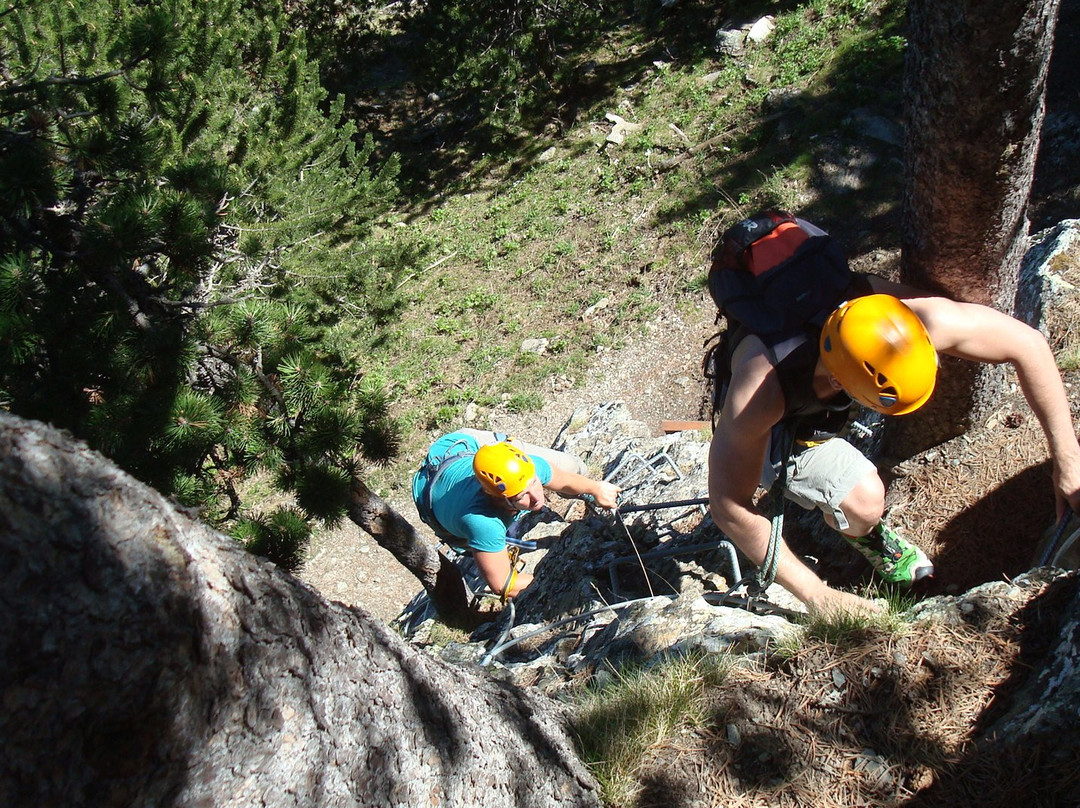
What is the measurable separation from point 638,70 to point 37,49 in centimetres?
993

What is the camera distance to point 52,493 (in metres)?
1.13

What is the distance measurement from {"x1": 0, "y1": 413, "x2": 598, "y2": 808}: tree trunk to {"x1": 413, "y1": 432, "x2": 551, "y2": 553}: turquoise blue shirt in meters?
2.99

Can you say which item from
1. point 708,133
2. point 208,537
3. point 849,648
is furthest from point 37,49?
point 708,133

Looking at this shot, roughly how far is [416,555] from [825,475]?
3.48 metres

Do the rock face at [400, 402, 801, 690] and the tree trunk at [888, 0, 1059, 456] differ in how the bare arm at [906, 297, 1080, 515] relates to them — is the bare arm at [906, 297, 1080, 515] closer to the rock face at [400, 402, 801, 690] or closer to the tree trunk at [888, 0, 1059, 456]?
the tree trunk at [888, 0, 1059, 456]

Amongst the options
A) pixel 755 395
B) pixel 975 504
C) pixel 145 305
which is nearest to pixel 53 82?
pixel 145 305

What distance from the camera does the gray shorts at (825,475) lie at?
3.18m

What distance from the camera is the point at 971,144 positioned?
274 cm

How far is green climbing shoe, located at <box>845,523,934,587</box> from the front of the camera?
3373 millimetres

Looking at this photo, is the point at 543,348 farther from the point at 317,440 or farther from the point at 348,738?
the point at 348,738

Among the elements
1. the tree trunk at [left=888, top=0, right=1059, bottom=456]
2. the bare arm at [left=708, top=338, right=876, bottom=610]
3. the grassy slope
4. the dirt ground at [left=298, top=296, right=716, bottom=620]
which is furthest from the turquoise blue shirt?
the grassy slope

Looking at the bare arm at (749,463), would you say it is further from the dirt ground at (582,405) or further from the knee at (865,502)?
the dirt ground at (582,405)

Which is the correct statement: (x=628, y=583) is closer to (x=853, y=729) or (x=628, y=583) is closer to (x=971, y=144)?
(x=853, y=729)

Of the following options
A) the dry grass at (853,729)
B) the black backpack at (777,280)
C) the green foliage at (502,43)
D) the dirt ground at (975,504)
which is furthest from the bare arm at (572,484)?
the green foliage at (502,43)
